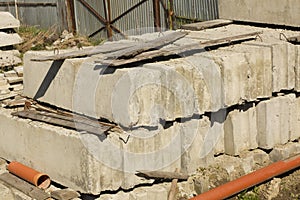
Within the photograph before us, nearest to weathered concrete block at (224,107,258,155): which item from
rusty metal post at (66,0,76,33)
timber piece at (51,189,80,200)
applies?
timber piece at (51,189,80,200)

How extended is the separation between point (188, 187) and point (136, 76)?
4.78 feet

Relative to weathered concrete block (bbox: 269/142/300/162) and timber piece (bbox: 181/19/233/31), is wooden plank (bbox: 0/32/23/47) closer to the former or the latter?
timber piece (bbox: 181/19/233/31)

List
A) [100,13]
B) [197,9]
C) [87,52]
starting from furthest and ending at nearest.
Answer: [100,13]
[197,9]
[87,52]

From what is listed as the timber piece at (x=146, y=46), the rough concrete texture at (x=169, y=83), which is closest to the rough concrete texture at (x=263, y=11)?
the rough concrete texture at (x=169, y=83)

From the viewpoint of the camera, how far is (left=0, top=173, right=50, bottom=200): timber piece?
604 centimetres

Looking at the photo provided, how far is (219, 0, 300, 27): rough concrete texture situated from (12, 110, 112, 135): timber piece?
3067mm

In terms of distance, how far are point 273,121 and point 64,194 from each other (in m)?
2.59

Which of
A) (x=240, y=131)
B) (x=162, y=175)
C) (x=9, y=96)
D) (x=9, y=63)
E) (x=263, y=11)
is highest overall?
(x=263, y=11)

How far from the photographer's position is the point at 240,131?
661cm

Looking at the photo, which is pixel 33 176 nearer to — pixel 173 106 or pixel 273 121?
pixel 173 106

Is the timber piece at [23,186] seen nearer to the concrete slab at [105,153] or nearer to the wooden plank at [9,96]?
the concrete slab at [105,153]

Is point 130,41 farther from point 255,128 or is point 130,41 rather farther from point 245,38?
point 255,128

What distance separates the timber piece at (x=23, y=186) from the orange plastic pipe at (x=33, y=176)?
0.05 metres

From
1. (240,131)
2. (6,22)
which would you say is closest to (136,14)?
(6,22)
